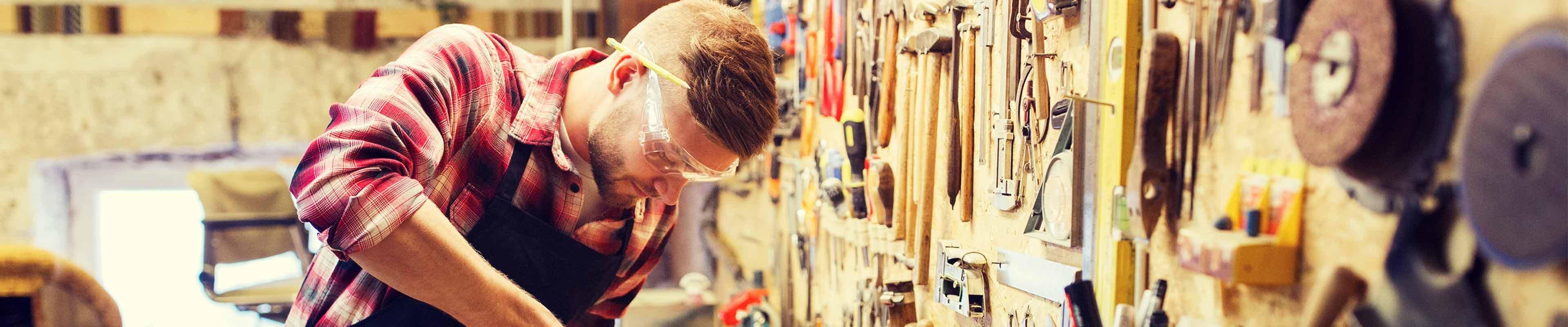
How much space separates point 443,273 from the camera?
147 cm

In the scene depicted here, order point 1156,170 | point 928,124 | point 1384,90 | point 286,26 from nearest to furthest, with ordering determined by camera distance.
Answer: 1. point 1384,90
2. point 1156,170
3. point 928,124
4. point 286,26

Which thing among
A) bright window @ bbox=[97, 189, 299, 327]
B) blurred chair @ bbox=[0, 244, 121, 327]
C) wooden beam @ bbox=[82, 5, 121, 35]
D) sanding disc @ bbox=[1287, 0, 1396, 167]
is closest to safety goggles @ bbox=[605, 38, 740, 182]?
sanding disc @ bbox=[1287, 0, 1396, 167]

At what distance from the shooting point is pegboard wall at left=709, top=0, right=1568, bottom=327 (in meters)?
0.86

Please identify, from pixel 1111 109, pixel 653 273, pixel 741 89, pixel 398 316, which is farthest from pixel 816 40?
pixel 653 273

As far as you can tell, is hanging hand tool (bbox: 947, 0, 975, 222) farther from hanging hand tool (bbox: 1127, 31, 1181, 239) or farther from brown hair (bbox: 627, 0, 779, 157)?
hanging hand tool (bbox: 1127, 31, 1181, 239)

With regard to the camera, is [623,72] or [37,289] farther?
[37,289]

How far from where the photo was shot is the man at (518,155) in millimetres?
1425

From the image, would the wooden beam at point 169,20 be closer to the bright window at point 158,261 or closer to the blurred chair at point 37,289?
the bright window at point 158,261

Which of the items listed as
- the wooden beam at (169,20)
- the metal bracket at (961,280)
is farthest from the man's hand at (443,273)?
the wooden beam at (169,20)

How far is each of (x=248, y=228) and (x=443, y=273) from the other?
3.73 meters

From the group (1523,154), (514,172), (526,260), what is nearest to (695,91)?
(514,172)

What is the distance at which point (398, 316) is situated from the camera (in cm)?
186

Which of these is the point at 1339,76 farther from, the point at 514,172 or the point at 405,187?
the point at 514,172

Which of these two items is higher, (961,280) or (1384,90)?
(1384,90)
